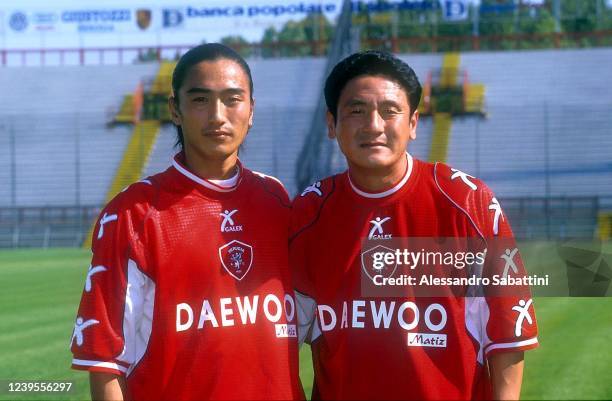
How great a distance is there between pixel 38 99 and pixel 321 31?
6.98 meters

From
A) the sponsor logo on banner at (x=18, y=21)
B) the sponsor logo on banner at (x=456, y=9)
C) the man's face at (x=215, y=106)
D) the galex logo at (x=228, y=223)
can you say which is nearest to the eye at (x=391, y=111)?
the man's face at (x=215, y=106)

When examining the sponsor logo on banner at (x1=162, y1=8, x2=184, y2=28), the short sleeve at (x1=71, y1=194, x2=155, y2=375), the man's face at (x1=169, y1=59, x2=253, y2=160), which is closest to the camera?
the short sleeve at (x1=71, y1=194, x2=155, y2=375)

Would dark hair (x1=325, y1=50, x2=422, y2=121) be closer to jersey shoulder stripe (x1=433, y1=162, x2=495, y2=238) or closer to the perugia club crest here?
jersey shoulder stripe (x1=433, y1=162, x2=495, y2=238)

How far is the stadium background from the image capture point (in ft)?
58.0

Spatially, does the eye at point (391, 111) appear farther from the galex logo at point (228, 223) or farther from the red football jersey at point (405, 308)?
the galex logo at point (228, 223)

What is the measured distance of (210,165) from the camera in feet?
8.22

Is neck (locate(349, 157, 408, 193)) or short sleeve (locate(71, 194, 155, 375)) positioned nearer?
short sleeve (locate(71, 194, 155, 375))

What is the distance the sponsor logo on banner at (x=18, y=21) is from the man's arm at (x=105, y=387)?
72.1ft

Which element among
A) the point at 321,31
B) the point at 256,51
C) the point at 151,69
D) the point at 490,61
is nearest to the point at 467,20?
the point at 490,61

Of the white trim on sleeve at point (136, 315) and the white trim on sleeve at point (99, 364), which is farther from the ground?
the white trim on sleeve at point (136, 315)

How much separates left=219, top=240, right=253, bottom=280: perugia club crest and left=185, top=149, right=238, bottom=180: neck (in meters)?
0.19

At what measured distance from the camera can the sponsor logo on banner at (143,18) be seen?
73.0 feet

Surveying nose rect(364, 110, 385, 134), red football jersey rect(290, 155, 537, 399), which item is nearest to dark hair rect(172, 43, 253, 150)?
nose rect(364, 110, 385, 134)

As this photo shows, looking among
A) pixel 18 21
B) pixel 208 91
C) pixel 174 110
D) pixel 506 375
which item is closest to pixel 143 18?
pixel 18 21
